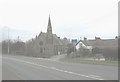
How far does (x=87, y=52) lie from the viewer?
2547 inches

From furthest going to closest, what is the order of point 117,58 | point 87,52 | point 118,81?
point 87,52
point 117,58
point 118,81

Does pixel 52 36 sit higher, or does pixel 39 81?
pixel 52 36

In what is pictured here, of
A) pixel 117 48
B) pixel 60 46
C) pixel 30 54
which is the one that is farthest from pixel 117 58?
pixel 60 46

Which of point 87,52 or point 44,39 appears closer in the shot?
point 87,52

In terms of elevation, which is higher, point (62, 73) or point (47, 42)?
point (47, 42)

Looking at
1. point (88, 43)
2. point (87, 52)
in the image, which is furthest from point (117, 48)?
point (88, 43)

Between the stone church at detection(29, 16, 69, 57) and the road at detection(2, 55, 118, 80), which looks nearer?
the road at detection(2, 55, 118, 80)

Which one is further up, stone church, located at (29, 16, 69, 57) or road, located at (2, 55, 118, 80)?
stone church, located at (29, 16, 69, 57)

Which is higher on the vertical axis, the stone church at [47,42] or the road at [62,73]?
the stone church at [47,42]

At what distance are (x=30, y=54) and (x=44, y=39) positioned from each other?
1255 inches

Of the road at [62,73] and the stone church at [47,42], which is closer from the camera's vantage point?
the road at [62,73]

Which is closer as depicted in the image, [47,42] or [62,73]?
[62,73]

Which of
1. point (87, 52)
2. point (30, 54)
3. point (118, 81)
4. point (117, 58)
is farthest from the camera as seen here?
point (30, 54)

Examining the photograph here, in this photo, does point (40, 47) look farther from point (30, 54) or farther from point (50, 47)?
point (30, 54)
